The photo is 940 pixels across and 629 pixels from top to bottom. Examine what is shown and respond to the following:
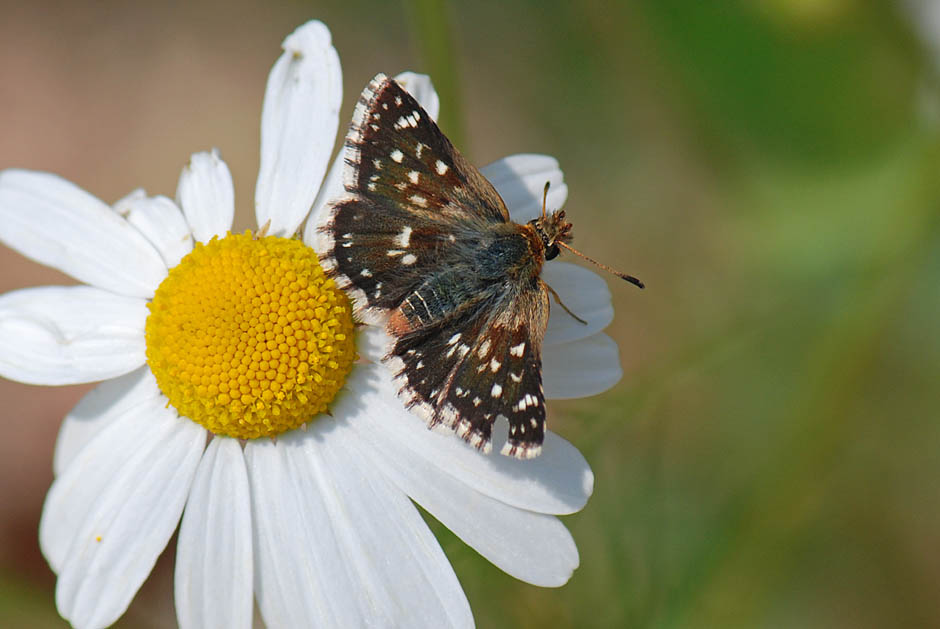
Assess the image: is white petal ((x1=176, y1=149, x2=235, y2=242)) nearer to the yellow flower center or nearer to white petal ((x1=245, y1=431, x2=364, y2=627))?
the yellow flower center

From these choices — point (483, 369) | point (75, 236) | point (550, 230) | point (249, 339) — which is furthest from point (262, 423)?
point (550, 230)

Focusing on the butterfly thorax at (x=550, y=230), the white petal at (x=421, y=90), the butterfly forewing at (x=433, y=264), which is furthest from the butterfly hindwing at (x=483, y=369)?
the white petal at (x=421, y=90)

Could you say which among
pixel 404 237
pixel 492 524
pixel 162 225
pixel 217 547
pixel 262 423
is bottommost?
pixel 217 547

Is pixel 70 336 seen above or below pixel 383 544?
above

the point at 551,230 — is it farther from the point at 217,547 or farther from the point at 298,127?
the point at 217,547

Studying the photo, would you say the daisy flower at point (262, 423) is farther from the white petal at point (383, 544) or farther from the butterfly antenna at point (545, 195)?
the butterfly antenna at point (545, 195)

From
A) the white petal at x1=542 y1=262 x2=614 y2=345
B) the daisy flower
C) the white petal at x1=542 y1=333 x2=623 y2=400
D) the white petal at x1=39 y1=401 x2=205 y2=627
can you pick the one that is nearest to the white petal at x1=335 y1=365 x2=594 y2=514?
the daisy flower
